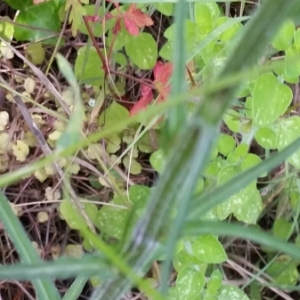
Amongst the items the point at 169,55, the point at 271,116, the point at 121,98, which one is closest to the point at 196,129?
the point at 271,116

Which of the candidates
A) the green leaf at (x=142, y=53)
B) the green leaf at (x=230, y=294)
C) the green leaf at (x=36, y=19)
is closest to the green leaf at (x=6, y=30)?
the green leaf at (x=36, y=19)

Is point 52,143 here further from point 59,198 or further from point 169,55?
point 169,55

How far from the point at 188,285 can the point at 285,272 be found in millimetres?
393

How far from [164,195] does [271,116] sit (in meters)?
0.53

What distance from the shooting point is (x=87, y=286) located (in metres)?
1.15

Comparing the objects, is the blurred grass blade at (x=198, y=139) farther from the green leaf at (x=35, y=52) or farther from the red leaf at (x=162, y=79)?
the green leaf at (x=35, y=52)

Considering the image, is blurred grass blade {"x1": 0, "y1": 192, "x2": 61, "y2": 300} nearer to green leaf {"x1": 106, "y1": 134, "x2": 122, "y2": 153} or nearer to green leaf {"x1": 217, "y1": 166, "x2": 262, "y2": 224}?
green leaf {"x1": 217, "y1": 166, "x2": 262, "y2": 224}

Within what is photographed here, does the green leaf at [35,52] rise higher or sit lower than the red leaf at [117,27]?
lower

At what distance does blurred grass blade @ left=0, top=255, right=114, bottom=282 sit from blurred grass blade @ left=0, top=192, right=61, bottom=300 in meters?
0.16

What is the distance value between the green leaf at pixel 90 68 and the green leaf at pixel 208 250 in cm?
42

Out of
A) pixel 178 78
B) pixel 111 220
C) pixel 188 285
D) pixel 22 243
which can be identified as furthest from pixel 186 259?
pixel 178 78

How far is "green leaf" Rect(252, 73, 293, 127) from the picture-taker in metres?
0.85

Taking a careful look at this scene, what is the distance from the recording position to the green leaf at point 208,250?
87cm

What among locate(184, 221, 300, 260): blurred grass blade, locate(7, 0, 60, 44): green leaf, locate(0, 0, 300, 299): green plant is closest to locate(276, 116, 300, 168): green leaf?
locate(0, 0, 300, 299): green plant
